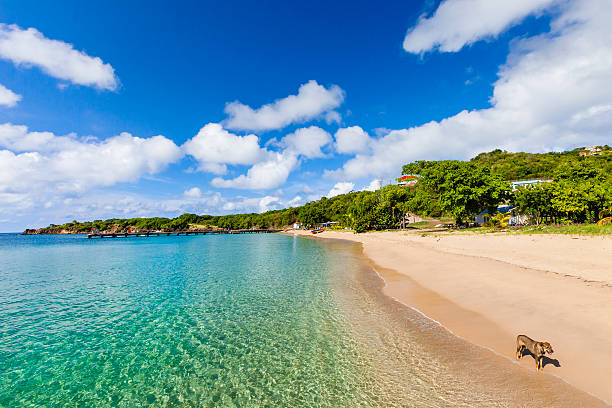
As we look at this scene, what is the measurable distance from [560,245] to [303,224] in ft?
420

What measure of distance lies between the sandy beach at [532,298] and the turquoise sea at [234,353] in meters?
1.24

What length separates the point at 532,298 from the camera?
1008cm

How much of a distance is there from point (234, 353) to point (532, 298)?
11.7m

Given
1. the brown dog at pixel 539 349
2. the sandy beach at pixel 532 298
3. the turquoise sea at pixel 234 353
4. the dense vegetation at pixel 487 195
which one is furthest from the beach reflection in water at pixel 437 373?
the dense vegetation at pixel 487 195

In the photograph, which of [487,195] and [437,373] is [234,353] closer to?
[437,373]

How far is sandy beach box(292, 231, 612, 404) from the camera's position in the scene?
20.7 feet

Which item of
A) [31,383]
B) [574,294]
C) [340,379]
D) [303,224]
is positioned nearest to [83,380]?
[31,383]

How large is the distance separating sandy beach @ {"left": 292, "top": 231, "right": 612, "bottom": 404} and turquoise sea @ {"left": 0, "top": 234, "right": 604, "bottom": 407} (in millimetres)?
1240

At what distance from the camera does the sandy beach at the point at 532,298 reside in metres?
6.31

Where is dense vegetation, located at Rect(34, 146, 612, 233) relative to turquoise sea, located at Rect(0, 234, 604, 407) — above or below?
above

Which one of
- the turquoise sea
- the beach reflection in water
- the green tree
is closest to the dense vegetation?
the green tree

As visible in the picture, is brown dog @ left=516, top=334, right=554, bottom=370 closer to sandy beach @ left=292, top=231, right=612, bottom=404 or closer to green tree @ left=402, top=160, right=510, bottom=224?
sandy beach @ left=292, top=231, right=612, bottom=404

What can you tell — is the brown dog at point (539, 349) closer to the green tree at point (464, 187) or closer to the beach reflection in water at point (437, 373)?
the beach reflection in water at point (437, 373)

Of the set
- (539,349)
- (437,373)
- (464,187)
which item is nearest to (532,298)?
(539,349)
